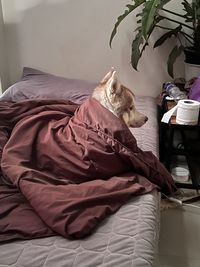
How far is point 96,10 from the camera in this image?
8.00ft

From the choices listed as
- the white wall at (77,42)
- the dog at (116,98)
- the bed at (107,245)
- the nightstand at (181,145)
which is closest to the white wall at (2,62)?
the white wall at (77,42)

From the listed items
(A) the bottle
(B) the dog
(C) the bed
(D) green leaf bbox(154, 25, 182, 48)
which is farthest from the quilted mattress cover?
(D) green leaf bbox(154, 25, 182, 48)

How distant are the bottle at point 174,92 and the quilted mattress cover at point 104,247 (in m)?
1.12

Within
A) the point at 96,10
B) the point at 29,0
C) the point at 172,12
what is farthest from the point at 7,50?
the point at 172,12

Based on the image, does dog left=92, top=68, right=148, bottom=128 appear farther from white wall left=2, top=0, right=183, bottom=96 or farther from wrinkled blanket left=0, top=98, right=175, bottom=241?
white wall left=2, top=0, right=183, bottom=96

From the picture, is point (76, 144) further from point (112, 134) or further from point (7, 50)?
point (7, 50)

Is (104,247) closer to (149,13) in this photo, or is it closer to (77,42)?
(149,13)

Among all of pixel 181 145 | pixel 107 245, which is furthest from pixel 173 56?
pixel 107 245

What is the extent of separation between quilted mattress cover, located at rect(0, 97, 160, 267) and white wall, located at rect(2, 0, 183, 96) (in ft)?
5.06

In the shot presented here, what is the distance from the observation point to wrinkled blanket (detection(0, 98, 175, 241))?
3.54ft

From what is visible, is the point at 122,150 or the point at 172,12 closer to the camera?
the point at 122,150

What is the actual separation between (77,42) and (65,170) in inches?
59.6

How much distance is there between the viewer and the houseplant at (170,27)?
1.93 meters

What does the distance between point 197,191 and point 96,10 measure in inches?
59.3
